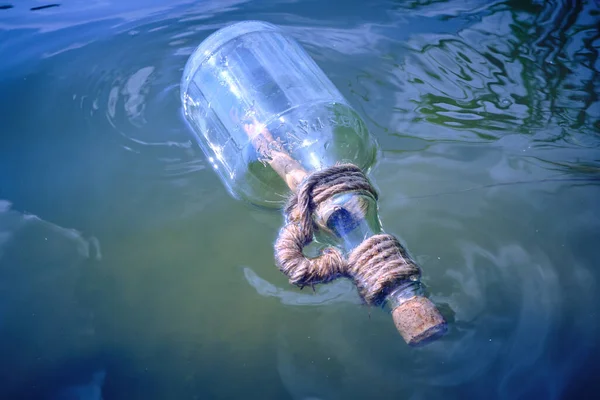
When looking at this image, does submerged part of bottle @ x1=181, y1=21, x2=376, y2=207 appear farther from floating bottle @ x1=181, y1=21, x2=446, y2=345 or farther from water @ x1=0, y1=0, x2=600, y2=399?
water @ x1=0, y1=0, x2=600, y2=399

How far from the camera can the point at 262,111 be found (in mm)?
1610

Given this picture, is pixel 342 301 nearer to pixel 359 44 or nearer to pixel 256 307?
pixel 256 307

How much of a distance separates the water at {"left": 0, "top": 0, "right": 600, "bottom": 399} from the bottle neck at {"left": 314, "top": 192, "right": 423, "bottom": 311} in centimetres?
32

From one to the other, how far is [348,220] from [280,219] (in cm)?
49

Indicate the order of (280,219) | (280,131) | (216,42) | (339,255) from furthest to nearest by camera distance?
(216,42)
(280,219)
(280,131)
(339,255)

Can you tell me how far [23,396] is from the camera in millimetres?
1433

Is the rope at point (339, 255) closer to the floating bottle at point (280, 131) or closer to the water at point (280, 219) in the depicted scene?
the floating bottle at point (280, 131)

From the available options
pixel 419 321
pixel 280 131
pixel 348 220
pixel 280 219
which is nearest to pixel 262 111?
pixel 280 131

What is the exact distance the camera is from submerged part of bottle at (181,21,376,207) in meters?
1.49

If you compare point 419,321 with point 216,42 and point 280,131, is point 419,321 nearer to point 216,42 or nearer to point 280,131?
point 280,131

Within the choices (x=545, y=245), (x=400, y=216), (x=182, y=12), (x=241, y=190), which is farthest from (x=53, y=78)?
(x=545, y=245)

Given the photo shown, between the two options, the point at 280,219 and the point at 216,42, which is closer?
the point at 280,219

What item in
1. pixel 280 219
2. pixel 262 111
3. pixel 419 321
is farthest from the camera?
pixel 280 219

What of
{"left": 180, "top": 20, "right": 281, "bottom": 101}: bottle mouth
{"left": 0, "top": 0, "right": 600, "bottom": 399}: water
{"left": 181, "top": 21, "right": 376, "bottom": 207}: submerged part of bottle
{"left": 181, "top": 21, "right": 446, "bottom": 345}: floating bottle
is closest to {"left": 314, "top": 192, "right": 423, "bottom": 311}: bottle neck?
{"left": 181, "top": 21, "right": 446, "bottom": 345}: floating bottle
